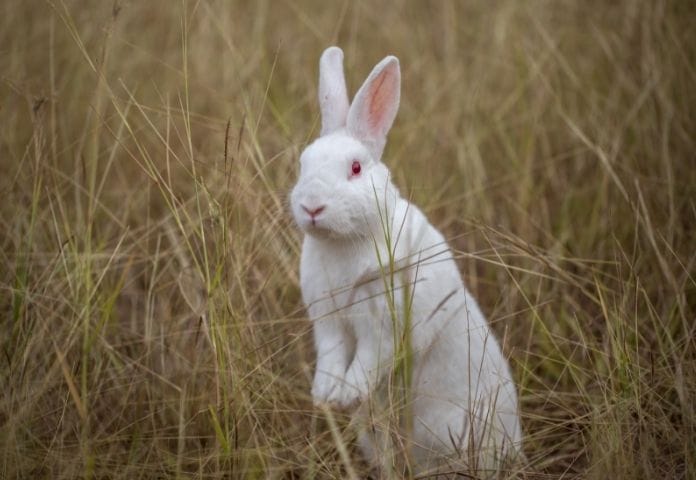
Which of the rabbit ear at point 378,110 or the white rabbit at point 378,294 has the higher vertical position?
the rabbit ear at point 378,110

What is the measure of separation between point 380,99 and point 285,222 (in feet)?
2.93

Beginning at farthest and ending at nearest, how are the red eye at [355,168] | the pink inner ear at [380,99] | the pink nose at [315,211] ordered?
1. the pink inner ear at [380,99]
2. the red eye at [355,168]
3. the pink nose at [315,211]

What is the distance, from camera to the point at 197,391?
10.5 ft

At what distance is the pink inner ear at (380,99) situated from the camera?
2.90 m

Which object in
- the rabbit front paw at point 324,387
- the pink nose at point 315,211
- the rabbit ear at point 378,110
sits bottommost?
the rabbit front paw at point 324,387

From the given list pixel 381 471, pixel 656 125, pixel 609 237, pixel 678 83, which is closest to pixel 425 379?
pixel 381 471

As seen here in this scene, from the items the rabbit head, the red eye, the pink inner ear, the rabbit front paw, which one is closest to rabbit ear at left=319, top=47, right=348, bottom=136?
the rabbit head

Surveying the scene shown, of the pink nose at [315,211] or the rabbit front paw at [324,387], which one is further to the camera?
the rabbit front paw at [324,387]

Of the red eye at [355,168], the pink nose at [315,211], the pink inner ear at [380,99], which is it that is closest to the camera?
the pink nose at [315,211]

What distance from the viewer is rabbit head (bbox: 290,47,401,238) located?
8.82 ft

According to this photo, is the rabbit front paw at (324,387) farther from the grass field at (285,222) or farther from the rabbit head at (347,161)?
the rabbit head at (347,161)

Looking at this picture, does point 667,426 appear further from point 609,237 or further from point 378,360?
point 609,237

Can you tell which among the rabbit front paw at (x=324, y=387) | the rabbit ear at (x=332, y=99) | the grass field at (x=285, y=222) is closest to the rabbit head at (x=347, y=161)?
the rabbit ear at (x=332, y=99)

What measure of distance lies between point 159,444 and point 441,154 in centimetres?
250
